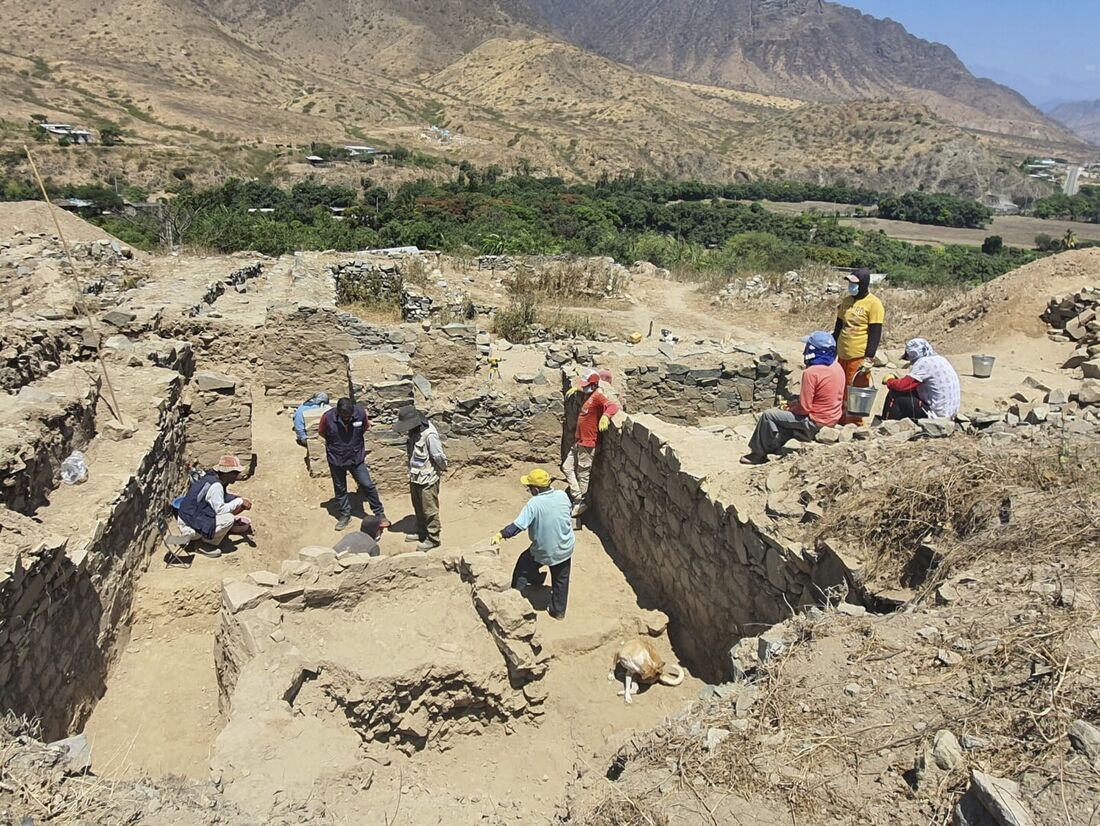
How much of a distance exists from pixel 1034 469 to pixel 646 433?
310 centimetres

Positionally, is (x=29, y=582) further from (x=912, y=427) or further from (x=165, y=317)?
(x=165, y=317)

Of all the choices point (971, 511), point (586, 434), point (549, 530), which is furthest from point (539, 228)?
point (971, 511)

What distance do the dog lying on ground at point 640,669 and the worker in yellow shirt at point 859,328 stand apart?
348cm

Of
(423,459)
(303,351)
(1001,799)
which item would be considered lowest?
(303,351)

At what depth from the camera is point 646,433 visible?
6.75 meters

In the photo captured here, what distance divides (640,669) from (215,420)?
5.61 meters

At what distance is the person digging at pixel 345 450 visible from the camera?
740 cm

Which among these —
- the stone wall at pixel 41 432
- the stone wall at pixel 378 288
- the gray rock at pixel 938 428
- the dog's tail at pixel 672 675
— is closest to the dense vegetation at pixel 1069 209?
the stone wall at pixel 378 288

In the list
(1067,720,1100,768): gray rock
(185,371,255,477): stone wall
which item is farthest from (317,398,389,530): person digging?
(1067,720,1100,768): gray rock

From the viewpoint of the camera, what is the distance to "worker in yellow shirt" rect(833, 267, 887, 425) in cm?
723

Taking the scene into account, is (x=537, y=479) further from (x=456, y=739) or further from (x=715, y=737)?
(x=715, y=737)

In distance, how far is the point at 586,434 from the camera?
7844 mm

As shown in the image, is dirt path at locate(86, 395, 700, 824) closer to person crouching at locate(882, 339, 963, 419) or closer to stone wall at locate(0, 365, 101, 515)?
stone wall at locate(0, 365, 101, 515)

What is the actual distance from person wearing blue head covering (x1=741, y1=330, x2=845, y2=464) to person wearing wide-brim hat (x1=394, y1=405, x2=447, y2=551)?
2.91m
